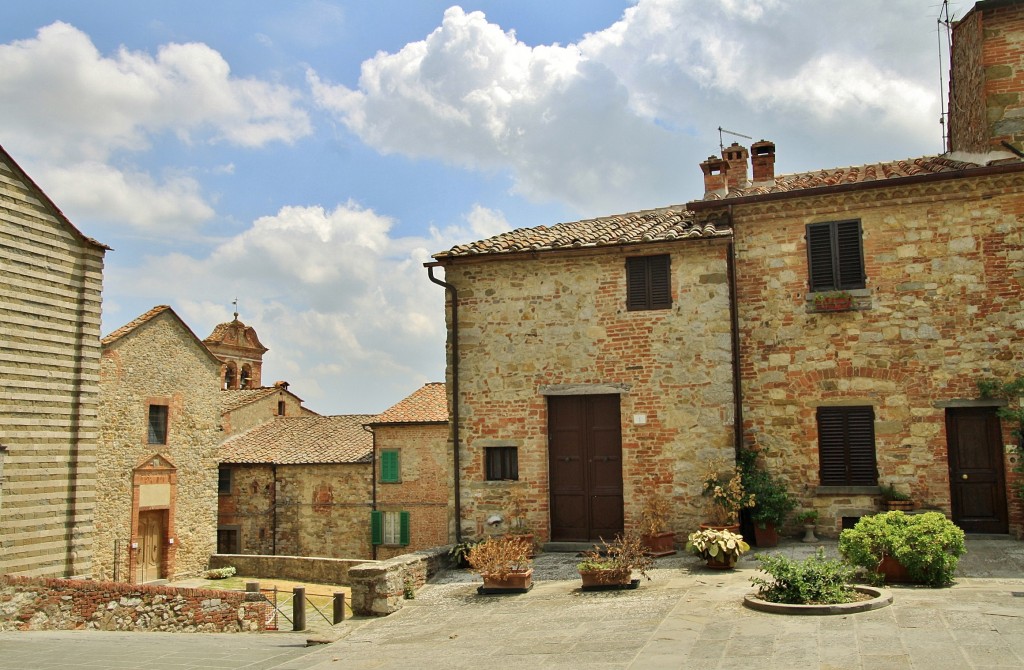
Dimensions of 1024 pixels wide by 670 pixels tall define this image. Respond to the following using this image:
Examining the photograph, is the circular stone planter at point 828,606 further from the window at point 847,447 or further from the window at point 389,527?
the window at point 389,527

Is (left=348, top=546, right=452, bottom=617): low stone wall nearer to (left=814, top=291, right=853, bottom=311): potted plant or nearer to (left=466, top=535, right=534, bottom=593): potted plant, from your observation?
(left=466, top=535, right=534, bottom=593): potted plant

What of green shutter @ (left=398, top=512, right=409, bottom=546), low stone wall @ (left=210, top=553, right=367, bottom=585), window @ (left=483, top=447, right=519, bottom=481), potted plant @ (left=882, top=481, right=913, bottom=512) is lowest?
low stone wall @ (left=210, top=553, right=367, bottom=585)

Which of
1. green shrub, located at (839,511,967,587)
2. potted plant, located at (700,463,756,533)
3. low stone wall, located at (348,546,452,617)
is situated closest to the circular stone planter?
green shrub, located at (839,511,967,587)

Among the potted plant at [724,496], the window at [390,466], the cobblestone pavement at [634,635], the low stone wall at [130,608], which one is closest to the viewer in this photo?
the cobblestone pavement at [634,635]

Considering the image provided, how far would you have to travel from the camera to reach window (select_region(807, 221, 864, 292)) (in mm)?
13766

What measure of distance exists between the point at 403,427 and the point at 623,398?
1578 cm

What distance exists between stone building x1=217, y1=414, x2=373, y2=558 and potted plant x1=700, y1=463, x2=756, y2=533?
17.5 metres

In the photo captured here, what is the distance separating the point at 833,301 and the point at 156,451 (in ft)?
65.0

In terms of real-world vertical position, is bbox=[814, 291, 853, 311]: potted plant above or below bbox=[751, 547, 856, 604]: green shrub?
above

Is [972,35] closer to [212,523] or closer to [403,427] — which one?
[403,427]

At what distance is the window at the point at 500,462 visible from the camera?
47.8ft

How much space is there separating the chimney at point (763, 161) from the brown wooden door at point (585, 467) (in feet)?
18.8

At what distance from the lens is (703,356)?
544 inches

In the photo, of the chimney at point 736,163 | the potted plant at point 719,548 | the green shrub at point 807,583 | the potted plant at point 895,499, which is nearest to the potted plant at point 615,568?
the potted plant at point 719,548
